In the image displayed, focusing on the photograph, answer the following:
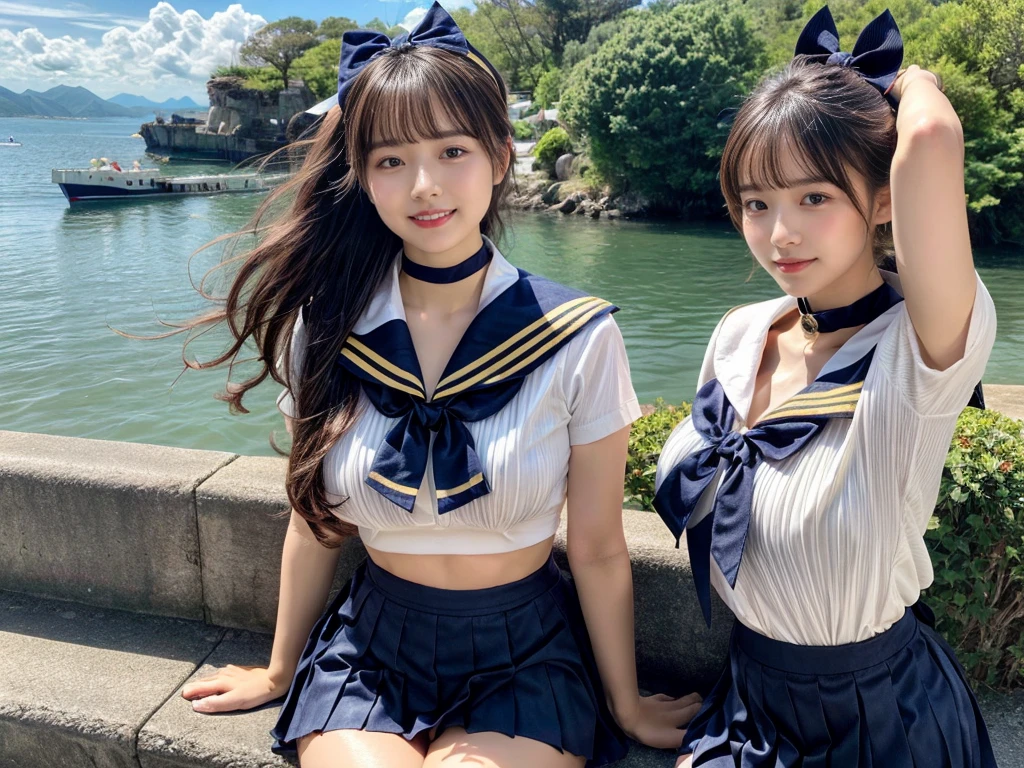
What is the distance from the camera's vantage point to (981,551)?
2.01 meters

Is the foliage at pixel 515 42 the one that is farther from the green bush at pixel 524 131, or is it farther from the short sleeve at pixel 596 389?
the short sleeve at pixel 596 389

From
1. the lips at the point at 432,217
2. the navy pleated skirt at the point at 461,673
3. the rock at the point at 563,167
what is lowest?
the rock at the point at 563,167

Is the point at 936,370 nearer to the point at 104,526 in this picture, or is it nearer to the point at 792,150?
the point at 792,150

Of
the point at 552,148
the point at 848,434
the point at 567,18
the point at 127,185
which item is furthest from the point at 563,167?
the point at 848,434

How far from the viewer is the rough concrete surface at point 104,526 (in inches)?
101

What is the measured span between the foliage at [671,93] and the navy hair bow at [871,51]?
27.1 metres

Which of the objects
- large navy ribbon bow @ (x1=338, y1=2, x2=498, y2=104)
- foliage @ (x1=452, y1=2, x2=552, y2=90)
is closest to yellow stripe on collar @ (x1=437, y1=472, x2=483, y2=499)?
large navy ribbon bow @ (x1=338, y1=2, x2=498, y2=104)

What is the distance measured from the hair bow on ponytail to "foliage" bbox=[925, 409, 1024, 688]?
1.45 meters

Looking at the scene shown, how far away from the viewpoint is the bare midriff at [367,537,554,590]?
1.97 meters

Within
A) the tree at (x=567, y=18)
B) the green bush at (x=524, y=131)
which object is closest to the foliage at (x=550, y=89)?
the green bush at (x=524, y=131)

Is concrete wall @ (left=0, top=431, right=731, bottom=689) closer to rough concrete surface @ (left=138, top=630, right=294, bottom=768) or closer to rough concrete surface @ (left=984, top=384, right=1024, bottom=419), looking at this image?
rough concrete surface @ (left=138, top=630, right=294, bottom=768)

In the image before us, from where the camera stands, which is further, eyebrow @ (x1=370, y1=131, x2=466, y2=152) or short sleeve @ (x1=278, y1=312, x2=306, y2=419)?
short sleeve @ (x1=278, y1=312, x2=306, y2=419)

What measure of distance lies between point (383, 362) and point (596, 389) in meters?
0.52

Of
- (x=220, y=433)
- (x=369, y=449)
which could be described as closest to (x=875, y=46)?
(x=369, y=449)
